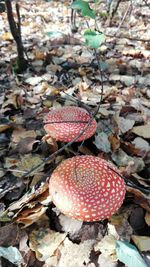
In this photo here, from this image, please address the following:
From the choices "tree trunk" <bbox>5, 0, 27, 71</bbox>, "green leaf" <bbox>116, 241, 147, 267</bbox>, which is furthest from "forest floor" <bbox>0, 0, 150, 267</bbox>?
"tree trunk" <bbox>5, 0, 27, 71</bbox>

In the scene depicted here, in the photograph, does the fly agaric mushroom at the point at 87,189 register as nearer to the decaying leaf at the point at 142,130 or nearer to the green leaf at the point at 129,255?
the green leaf at the point at 129,255

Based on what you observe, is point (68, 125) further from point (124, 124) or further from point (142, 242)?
point (142, 242)

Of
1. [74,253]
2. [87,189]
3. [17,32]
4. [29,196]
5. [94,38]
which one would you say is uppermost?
[94,38]

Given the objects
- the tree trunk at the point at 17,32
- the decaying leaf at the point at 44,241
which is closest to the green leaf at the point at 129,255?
the decaying leaf at the point at 44,241

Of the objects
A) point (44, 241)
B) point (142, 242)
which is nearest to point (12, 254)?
point (44, 241)

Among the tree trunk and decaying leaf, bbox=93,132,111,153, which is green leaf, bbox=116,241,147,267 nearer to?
decaying leaf, bbox=93,132,111,153

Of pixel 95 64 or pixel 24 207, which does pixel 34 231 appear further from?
pixel 95 64
